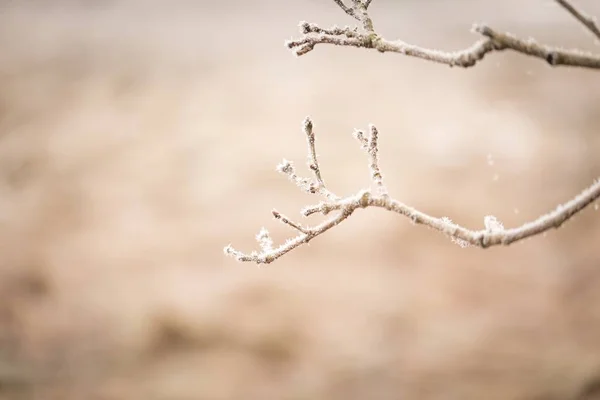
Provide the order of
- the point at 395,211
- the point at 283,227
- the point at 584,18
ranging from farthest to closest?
the point at 283,227
the point at 395,211
the point at 584,18

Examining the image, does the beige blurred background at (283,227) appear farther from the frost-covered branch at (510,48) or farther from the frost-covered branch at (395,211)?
the frost-covered branch at (510,48)

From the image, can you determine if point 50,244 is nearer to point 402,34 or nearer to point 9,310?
point 9,310

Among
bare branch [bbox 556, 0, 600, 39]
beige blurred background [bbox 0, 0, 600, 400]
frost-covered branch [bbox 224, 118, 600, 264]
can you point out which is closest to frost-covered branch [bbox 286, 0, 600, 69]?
bare branch [bbox 556, 0, 600, 39]

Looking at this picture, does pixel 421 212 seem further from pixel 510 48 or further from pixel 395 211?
pixel 510 48

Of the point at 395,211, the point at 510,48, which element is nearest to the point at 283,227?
the point at 395,211

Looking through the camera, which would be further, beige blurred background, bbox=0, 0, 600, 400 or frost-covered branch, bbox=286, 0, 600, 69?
beige blurred background, bbox=0, 0, 600, 400

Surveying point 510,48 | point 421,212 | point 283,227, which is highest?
point 283,227

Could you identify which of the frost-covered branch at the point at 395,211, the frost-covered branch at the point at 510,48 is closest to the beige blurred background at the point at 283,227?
the frost-covered branch at the point at 395,211

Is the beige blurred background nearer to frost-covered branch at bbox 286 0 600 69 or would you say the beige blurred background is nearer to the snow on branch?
the snow on branch
